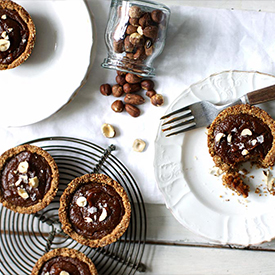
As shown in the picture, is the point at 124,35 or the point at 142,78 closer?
the point at 124,35

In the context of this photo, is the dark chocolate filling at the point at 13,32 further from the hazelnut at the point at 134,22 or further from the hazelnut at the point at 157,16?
the hazelnut at the point at 157,16

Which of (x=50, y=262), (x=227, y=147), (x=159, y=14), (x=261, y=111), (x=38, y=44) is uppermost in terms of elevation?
(x=159, y=14)

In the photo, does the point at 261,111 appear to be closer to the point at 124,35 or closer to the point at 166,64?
the point at 166,64

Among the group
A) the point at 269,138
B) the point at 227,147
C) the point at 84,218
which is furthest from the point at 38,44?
the point at 269,138

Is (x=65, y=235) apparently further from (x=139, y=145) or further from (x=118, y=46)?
(x=118, y=46)

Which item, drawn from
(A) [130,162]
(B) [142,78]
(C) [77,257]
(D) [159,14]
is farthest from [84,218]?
(D) [159,14]

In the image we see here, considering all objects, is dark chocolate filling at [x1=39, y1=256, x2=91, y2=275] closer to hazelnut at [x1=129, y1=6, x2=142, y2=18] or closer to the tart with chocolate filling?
the tart with chocolate filling

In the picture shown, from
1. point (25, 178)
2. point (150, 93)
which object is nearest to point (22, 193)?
point (25, 178)

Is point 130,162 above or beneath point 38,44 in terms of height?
beneath
